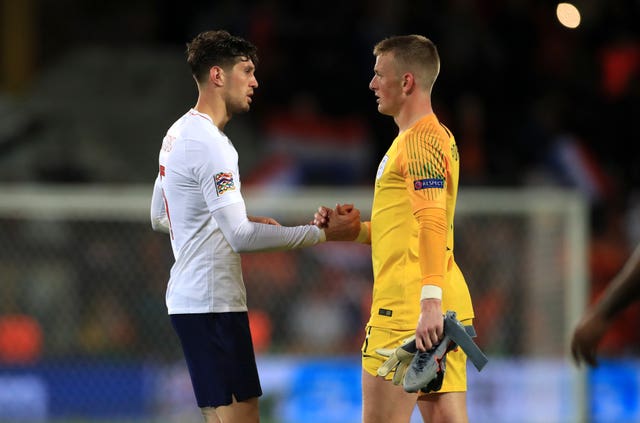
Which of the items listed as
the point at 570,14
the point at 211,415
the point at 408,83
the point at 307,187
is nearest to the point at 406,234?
the point at 408,83

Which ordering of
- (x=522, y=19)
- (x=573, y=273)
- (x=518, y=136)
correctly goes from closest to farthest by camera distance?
1. (x=573, y=273)
2. (x=518, y=136)
3. (x=522, y=19)

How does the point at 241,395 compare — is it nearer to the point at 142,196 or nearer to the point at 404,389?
the point at 404,389

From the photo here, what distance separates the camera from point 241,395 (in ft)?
15.0

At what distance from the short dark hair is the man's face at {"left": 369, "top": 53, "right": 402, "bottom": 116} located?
55 cm

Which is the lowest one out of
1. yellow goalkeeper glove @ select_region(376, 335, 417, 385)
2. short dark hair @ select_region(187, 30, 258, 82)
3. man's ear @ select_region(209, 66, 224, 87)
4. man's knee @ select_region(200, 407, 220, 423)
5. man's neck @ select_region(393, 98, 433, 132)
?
man's knee @ select_region(200, 407, 220, 423)

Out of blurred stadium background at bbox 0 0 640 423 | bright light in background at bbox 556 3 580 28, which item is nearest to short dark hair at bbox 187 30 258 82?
bright light in background at bbox 556 3 580 28

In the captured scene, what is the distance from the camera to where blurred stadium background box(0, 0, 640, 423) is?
31.5 feet

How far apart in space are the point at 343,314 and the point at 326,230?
4.88 m

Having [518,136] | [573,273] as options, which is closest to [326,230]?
[573,273]

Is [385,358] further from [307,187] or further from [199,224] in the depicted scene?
[307,187]

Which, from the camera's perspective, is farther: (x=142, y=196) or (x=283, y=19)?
(x=283, y=19)

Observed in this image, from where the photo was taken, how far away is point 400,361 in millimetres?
4410

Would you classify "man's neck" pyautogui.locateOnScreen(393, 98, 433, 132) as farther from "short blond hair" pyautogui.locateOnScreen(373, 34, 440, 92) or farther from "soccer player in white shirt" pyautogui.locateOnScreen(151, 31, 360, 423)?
"soccer player in white shirt" pyautogui.locateOnScreen(151, 31, 360, 423)

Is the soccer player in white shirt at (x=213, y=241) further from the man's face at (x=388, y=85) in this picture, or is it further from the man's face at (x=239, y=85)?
the man's face at (x=388, y=85)
